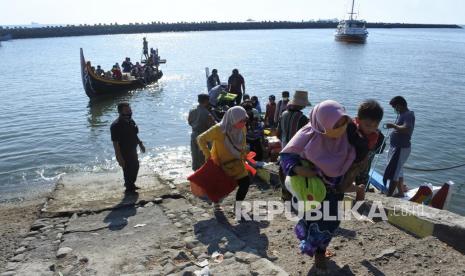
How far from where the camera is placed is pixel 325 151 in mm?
3062

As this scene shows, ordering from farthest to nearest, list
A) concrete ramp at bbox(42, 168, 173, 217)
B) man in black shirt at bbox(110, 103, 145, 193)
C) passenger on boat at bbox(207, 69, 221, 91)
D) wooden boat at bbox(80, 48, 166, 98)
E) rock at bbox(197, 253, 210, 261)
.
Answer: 1. wooden boat at bbox(80, 48, 166, 98)
2. passenger on boat at bbox(207, 69, 221, 91)
3. man in black shirt at bbox(110, 103, 145, 193)
4. concrete ramp at bbox(42, 168, 173, 217)
5. rock at bbox(197, 253, 210, 261)

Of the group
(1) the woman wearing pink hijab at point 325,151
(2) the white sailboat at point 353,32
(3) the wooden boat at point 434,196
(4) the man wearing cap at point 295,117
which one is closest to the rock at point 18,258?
(1) the woman wearing pink hijab at point 325,151

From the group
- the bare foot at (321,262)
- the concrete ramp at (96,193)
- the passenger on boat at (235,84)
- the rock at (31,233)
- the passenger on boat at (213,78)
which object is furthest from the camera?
the passenger on boat at (213,78)

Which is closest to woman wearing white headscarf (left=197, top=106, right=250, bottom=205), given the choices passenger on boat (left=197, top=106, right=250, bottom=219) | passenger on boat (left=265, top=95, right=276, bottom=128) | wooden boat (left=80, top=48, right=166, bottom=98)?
passenger on boat (left=197, top=106, right=250, bottom=219)

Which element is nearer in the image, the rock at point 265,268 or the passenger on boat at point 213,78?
the rock at point 265,268

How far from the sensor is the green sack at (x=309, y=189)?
312cm

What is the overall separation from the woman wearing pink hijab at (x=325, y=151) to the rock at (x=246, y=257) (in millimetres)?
852

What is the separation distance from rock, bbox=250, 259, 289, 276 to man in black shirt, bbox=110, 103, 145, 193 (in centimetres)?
322

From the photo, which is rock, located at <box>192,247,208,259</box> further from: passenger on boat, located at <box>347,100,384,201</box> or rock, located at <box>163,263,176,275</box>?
passenger on boat, located at <box>347,100,384,201</box>

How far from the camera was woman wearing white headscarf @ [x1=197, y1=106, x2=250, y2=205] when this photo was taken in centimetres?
477

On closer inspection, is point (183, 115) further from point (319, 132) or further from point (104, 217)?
point (319, 132)

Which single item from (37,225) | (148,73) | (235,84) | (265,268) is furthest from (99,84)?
(265,268)

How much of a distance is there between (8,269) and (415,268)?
3935mm

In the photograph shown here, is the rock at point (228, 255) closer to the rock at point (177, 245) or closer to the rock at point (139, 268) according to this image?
the rock at point (177, 245)
